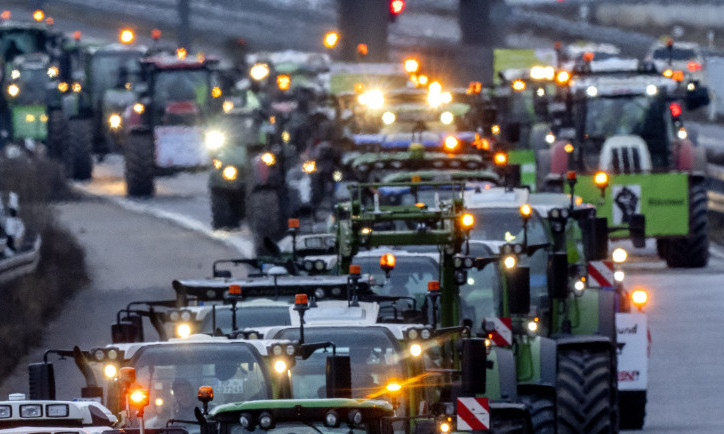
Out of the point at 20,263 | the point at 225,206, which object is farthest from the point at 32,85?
the point at 20,263

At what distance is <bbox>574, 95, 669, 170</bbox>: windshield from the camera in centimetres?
3200

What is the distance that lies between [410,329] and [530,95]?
93.9ft

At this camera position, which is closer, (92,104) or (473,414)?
(473,414)

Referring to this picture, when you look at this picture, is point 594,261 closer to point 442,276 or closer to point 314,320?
point 442,276

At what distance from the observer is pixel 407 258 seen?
1889 cm

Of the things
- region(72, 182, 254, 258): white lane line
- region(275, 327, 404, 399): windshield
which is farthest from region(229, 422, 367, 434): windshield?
region(72, 182, 254, 258): white lane line

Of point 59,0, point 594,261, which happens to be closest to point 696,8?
point 59,0

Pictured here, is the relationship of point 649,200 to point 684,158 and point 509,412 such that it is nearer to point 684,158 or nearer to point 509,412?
point 684,158

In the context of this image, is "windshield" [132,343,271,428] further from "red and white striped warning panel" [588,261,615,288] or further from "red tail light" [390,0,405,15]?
"red tail light" [390,0,405,15]

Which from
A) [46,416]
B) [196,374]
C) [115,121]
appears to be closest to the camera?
[46,416]

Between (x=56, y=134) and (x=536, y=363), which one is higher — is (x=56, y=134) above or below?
above

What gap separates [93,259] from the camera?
33.2m

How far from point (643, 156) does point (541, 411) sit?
15024 millimetres

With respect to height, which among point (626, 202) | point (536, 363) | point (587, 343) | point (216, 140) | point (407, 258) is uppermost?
point (216, 140)
